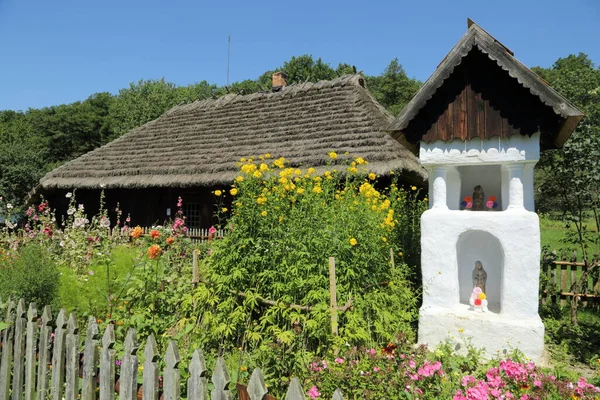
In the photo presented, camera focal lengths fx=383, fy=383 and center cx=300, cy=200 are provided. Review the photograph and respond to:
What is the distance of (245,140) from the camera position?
36.3 feet

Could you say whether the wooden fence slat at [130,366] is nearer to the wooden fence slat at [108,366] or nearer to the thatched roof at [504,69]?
the wooden fence slat at [108,366]

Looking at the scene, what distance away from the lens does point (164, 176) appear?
1071 centimetres

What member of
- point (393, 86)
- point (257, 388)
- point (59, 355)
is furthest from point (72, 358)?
point (393, 86)

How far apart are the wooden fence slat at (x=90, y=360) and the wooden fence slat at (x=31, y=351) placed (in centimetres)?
57

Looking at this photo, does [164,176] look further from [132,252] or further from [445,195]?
[445,195]

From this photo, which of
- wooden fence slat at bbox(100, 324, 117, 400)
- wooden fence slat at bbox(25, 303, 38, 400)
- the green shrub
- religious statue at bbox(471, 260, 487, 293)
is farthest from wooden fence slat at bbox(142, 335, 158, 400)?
religious statue at bbox(471, 260, 487, 293)

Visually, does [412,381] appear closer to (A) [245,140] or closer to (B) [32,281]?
(B) [32,281]

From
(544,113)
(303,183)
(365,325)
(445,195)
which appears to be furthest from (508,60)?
(365,325)

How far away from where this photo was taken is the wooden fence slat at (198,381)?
64.6 inches

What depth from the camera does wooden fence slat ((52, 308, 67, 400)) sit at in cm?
226

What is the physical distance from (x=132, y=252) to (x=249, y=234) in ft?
11.7

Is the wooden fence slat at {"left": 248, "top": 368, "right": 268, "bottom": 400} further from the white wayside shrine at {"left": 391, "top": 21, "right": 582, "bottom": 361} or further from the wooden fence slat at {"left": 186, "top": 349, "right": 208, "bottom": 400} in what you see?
the white wayside shrine at {"left": 391, "top": 21, "right": 582, "bottom": 361}

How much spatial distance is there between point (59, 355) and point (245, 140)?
917cm

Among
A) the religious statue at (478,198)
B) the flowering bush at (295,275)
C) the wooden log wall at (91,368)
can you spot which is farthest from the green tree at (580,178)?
the wooden log wall at (91,368)
